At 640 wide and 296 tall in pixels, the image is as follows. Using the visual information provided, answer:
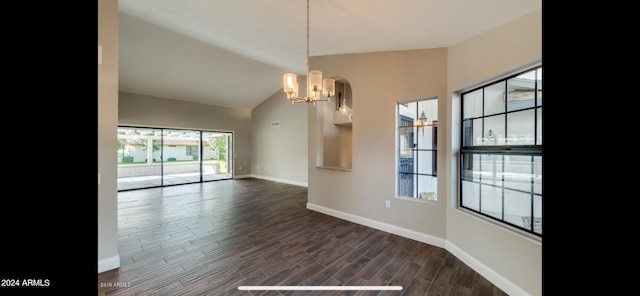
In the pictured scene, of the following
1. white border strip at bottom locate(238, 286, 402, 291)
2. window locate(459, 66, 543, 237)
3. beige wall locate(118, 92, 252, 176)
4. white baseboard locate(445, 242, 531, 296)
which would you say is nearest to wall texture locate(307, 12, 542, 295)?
white baseboard locate(445, 242, 531, 296)

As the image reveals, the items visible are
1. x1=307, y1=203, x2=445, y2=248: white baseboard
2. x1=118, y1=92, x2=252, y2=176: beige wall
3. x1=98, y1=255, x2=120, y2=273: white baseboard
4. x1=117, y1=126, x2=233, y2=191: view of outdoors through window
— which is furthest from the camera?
x1=117, y1=126, x2=233, y2=191: view of outdoors through window

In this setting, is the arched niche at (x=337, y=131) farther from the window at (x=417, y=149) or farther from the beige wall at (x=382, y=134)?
the window at (x=417, y=149)

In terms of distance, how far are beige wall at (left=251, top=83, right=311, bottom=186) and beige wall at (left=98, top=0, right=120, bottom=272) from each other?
4.66 metres

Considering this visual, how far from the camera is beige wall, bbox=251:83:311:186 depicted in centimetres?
718

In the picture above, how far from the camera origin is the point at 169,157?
721cm

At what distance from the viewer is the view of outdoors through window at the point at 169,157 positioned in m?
6.64

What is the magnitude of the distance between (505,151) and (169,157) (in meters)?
8.30

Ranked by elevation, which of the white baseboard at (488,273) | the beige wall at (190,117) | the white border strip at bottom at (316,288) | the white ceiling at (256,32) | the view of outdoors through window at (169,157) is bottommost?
the white border strip at bottom at (316,288)

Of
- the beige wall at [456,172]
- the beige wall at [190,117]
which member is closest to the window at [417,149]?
the beige wall at [456,172]

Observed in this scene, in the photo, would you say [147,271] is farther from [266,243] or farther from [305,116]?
[305,116]

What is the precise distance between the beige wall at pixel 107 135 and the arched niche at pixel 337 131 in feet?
9.51

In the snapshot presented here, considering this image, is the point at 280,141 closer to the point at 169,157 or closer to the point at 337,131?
the point at 337,131

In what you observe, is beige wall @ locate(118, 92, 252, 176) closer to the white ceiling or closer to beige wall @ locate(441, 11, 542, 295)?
the white ceiling
